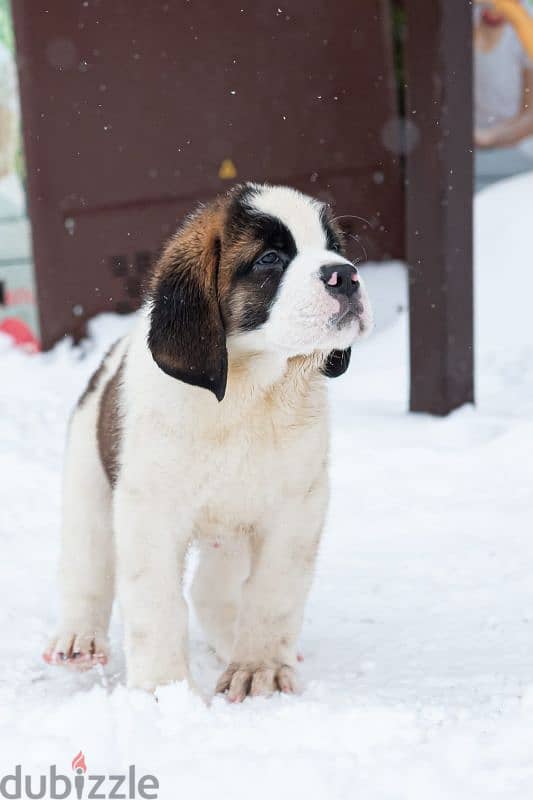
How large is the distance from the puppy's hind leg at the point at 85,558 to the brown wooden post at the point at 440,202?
11.3ft

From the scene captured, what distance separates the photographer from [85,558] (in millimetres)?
3303

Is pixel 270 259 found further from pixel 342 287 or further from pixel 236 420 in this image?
pixel 236 420

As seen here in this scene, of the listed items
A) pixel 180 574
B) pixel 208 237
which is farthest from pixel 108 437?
pixel 208 237

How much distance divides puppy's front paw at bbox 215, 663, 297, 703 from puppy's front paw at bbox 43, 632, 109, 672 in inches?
16.5

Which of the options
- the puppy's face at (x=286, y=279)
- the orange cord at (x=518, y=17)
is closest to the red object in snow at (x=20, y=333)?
the orange cord at (x=518, y=17)

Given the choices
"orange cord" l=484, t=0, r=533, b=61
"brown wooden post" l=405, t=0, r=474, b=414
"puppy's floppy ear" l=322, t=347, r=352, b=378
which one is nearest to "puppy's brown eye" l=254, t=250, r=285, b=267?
"puppy's floppy ear" l=322, t=347, r=352, b=378

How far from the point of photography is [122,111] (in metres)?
8.51

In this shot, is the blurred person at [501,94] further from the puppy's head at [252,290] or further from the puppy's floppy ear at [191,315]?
the puppy's floppy ear at [191,315]

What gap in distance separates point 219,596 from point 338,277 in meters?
1.20

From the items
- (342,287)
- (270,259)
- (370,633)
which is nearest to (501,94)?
(370,633)

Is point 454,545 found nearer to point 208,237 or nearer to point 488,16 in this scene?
point 208,237

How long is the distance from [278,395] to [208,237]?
458 millimetres

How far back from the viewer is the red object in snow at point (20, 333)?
8.45 meters

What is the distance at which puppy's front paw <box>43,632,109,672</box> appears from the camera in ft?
10.7
